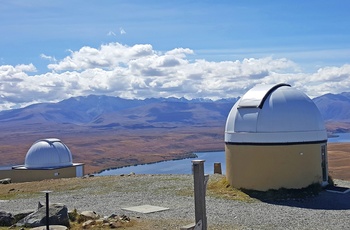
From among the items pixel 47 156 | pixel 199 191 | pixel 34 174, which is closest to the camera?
pixel 199 191

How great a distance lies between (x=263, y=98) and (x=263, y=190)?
12.4 ft

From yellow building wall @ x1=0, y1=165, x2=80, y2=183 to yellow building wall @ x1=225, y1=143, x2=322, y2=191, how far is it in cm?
1840

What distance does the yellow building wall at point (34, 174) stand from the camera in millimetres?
34031

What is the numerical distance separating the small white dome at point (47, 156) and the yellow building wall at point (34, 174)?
2.51ft

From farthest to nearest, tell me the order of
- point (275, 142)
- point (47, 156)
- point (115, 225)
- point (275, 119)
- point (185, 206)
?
point (47, 156) < point (275, 119) < point (275, 142) < point (185, 206) < point (115, 225)

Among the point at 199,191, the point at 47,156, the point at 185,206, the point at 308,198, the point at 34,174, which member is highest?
the point at 199,191

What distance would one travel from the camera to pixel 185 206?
56.3ft

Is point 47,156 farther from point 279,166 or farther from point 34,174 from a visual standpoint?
point 279,166

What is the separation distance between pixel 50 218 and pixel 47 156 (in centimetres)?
2207

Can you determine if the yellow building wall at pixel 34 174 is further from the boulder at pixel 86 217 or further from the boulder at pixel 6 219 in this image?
the boulder at pixel 86 217

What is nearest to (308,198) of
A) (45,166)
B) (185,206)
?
(185,206)

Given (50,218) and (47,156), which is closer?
(50,218)

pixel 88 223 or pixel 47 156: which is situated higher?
pixel 47 156

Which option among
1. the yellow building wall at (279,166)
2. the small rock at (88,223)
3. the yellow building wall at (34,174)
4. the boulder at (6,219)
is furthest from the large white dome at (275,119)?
the yellow building wall at (34,174)
